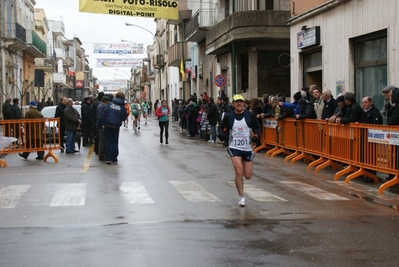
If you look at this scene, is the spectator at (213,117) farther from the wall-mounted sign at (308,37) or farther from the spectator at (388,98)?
the spectator at (388,98)

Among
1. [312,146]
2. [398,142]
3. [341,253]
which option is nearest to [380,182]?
[398,142]

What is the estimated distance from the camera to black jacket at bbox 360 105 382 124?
13.3m

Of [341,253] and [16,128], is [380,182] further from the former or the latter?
[16,128]

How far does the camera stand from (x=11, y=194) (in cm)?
1123

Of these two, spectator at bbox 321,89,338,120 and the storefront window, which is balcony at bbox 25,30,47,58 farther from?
spectator at bbox 321,89,338,120

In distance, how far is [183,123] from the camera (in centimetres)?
3488

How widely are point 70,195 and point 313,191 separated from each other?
4358 millimetres

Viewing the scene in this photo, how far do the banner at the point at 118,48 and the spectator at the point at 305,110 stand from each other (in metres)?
46.2

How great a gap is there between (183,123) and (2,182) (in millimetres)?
22228

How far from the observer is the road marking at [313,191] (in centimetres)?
1106

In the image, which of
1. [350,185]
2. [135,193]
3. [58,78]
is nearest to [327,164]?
[350,185]

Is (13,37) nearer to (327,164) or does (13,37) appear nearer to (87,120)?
(87,120)

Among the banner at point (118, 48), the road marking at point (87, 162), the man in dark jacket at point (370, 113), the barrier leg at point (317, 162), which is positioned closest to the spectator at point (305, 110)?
the barrier leg at point (317, 162)

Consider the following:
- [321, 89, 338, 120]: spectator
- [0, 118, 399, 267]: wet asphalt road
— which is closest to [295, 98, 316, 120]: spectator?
[321, 89, 338, 120]: spectator
